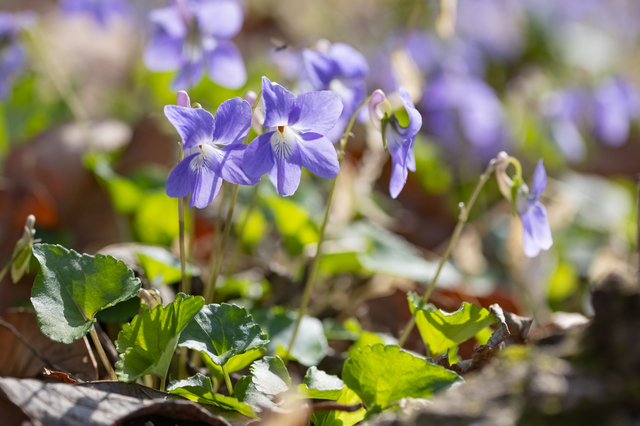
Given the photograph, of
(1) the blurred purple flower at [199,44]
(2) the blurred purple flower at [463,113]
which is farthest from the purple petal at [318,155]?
(2) the blurred purple flower at [463,113]

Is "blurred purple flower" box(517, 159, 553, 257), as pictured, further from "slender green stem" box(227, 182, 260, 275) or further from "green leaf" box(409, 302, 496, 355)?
"slender green stem" box(227, 182, 260, 275)

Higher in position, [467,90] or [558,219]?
[467,90]

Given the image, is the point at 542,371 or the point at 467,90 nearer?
the point at 542,371

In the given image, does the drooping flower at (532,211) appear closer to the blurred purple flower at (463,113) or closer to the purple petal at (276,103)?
the purple petal at (276,103)

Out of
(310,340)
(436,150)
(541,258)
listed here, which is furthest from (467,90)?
(310,340)

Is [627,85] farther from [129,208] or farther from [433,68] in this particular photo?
[129,208]

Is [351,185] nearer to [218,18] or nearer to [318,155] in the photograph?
[218,18]

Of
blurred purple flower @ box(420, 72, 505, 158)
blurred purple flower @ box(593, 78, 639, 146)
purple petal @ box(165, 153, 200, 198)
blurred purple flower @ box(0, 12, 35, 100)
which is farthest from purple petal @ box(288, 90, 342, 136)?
blurred purple flower @ box(593, 78, 639, 146)
